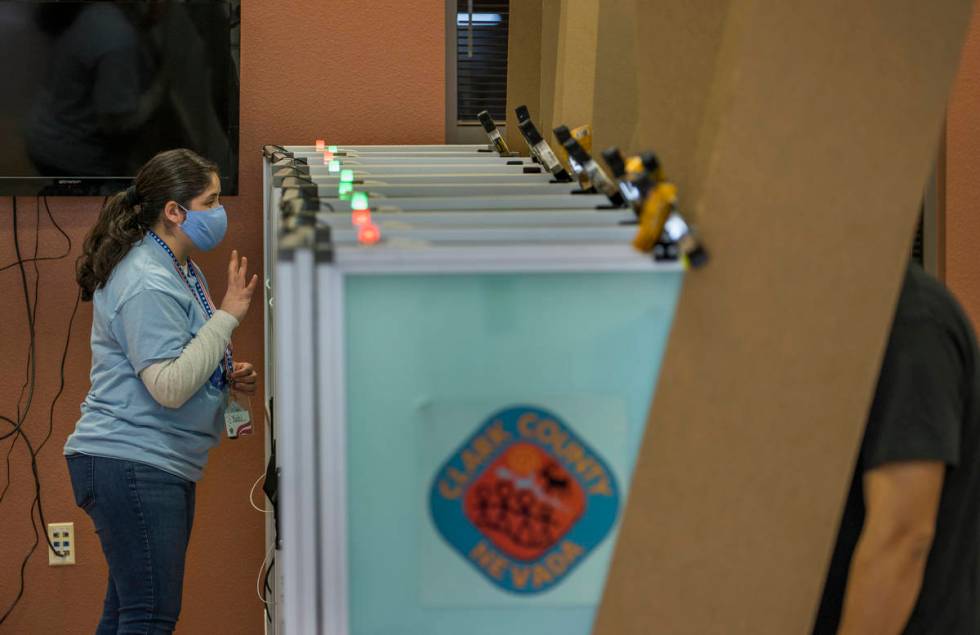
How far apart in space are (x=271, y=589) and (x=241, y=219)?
112 cm

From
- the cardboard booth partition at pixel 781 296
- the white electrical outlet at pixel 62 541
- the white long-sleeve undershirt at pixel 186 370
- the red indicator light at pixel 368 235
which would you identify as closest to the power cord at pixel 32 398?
the white electrical outlet at pixel 62 541

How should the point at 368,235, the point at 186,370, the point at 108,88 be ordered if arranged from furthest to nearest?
the point at 108,88, the point at 186,370, the point at 368,235

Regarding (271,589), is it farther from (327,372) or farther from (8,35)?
(327,372)

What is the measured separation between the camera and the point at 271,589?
127 inches

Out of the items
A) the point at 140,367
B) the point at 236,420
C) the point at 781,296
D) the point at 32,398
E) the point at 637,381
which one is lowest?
the point at 32,398

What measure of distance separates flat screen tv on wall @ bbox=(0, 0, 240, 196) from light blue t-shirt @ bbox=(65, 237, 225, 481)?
0.76 meters

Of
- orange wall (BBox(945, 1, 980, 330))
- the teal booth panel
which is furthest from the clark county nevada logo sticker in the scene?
orange wall (BBox(945, 1, 980, 330))

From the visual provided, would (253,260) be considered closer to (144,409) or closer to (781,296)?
(144,409)

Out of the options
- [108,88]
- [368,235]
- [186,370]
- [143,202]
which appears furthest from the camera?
[108,88]

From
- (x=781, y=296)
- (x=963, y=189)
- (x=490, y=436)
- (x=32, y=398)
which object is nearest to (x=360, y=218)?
(x=490, y=436)

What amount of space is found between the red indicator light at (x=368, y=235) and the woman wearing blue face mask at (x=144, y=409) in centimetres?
122

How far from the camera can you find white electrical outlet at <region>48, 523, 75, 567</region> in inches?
Answer: 135

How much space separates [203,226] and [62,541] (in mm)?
1330

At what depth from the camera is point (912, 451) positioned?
4.60 feet
